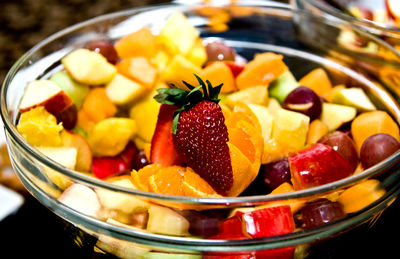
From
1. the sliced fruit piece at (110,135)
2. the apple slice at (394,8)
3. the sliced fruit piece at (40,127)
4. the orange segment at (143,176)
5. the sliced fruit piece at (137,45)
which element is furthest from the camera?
the apple slice at (394,8)

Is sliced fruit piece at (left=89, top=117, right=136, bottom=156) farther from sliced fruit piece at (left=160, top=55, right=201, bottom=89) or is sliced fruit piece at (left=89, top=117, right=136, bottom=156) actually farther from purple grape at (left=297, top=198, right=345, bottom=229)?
purple grape at (left=297, top=198, right=345, bottom=229)

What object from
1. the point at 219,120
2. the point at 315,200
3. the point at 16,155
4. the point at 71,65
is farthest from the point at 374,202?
the point at 71,65

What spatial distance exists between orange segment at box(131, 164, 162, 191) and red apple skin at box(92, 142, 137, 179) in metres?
0.15

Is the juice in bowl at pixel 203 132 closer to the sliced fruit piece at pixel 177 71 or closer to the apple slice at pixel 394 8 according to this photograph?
the sliced fruit piece at pixel 177 71

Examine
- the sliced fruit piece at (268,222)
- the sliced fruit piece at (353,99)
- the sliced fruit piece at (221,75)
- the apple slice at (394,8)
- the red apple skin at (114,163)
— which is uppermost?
the apple slice at (394,8)

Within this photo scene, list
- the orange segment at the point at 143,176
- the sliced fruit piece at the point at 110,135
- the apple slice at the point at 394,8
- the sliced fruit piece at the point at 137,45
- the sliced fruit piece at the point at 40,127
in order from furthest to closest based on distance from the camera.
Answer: the apple slice at the point at 394,8 < the sliced fruit piece at the point at 137,45 < the sliced fruit piece at the point at 110,135 < the sliced fruit piece at the point at 40,127 < the orange segment at the point at 143,176

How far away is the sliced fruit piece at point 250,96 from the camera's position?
2.72ft

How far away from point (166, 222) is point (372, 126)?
0.46 metres

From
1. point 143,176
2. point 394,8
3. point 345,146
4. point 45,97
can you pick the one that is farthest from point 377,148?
point 394,8

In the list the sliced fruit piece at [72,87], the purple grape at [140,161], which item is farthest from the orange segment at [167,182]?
the sliced fruit piece at [72,87]

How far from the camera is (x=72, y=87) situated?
33.8 inches

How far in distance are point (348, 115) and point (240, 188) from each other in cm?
33

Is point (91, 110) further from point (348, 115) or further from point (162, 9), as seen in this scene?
point (348, 115)

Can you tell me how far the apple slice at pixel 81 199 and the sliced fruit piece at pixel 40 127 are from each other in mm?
182
